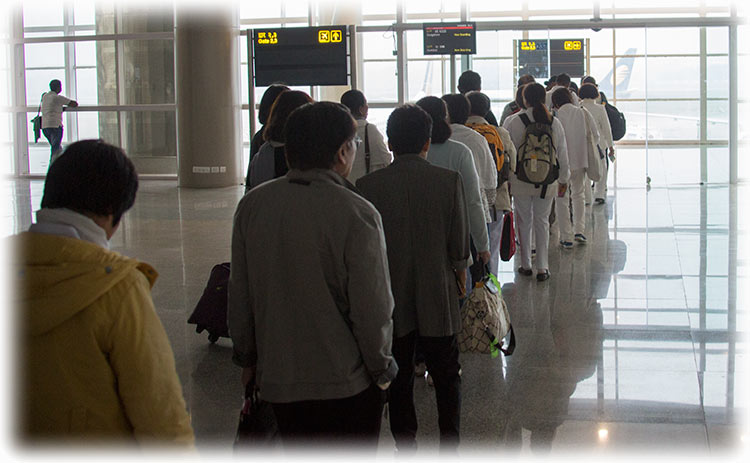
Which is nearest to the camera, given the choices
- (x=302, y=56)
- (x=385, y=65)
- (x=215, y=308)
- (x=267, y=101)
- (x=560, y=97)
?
(x=267, y=101)

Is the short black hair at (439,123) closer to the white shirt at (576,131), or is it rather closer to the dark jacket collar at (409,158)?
the dark jacket collar at (409,158)

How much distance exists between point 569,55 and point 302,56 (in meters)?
4.96

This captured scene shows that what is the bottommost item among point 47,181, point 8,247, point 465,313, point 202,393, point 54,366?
point 202,393

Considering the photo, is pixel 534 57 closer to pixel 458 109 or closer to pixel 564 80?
pixel 564 80

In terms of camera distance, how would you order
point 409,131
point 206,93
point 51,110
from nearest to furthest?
point 409,131 → point 206,93 → point 51,110

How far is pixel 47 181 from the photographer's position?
78.7 inches

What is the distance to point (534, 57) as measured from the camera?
15.8 meters

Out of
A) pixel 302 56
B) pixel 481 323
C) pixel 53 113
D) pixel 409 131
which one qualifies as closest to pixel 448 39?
pixel 302 56

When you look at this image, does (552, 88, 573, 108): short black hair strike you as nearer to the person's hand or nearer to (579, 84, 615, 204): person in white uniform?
(579, 84, 615, 204): person in white uniform

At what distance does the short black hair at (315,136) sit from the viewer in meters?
2.63

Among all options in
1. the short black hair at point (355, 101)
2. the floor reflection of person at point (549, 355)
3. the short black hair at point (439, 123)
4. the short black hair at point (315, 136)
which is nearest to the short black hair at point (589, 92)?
the floor reflection of person at point (549, 355)

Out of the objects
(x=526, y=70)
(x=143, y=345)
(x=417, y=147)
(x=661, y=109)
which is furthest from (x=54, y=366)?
(x=661, y=109)

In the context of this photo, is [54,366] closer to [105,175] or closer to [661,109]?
[105,175]

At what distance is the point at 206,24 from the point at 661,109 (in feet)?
29.2
